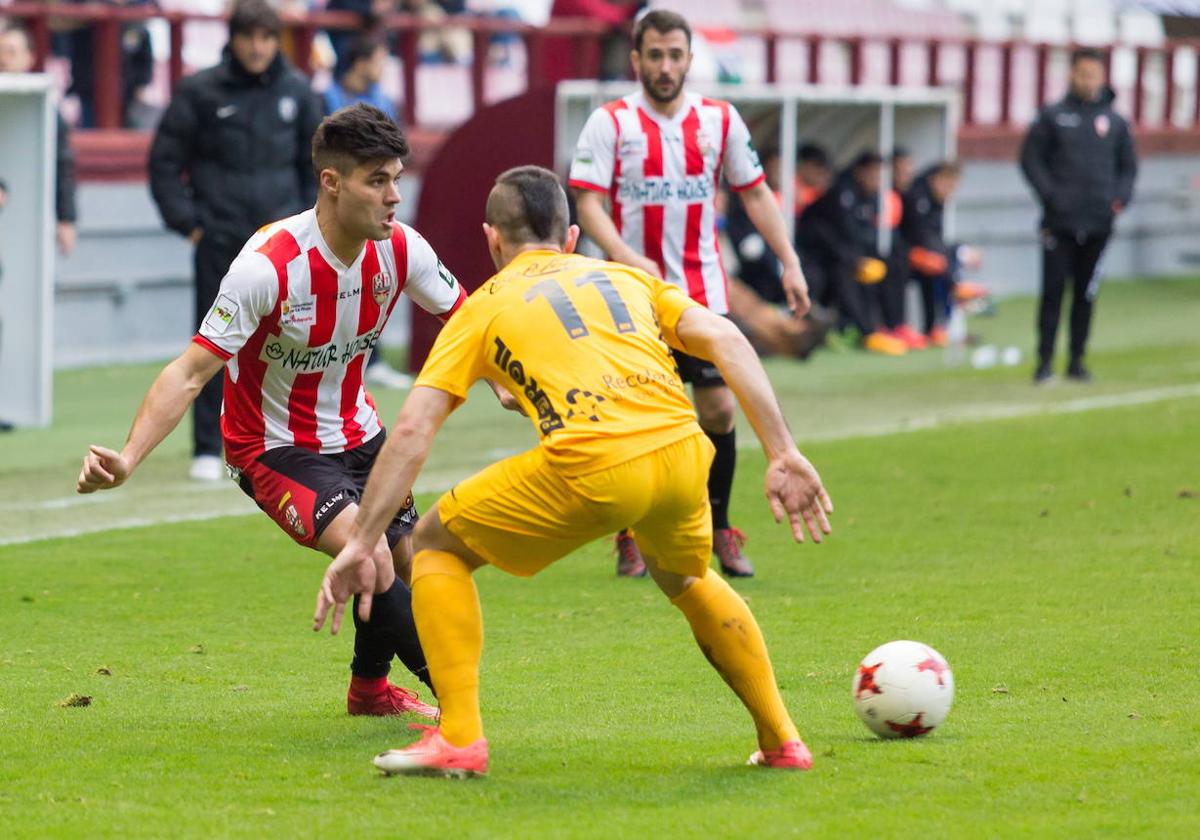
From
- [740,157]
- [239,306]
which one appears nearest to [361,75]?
[740,157]

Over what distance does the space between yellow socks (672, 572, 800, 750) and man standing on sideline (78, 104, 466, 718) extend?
0.94 m

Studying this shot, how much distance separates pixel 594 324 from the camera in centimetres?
530

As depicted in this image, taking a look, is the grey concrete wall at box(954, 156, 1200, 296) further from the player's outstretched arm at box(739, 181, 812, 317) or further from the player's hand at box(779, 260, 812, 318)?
the player's hand at box(779, 260, 812, 318)

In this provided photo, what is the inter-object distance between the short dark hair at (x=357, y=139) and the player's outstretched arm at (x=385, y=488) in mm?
909

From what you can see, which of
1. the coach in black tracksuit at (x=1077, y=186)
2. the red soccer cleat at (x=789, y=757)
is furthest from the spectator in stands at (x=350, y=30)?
the red soccer cleat at (x=789, y=757)

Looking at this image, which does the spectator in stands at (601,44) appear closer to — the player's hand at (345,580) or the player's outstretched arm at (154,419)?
the player's outstretched arm at (154,419)

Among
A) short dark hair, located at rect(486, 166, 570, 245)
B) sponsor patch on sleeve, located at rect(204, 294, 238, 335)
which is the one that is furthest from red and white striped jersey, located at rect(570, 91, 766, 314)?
short dark hair, located at rect(486, 166, 570, 245)

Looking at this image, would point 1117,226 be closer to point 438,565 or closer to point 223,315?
point 223,315

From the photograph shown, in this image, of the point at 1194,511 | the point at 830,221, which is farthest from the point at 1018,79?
the point at 1194,511

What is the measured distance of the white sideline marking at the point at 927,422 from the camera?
1016 cm

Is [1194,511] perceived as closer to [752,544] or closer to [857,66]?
[752,544]

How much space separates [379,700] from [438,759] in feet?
3.22

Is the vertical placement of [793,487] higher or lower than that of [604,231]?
lower

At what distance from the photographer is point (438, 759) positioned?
17.5 ft
